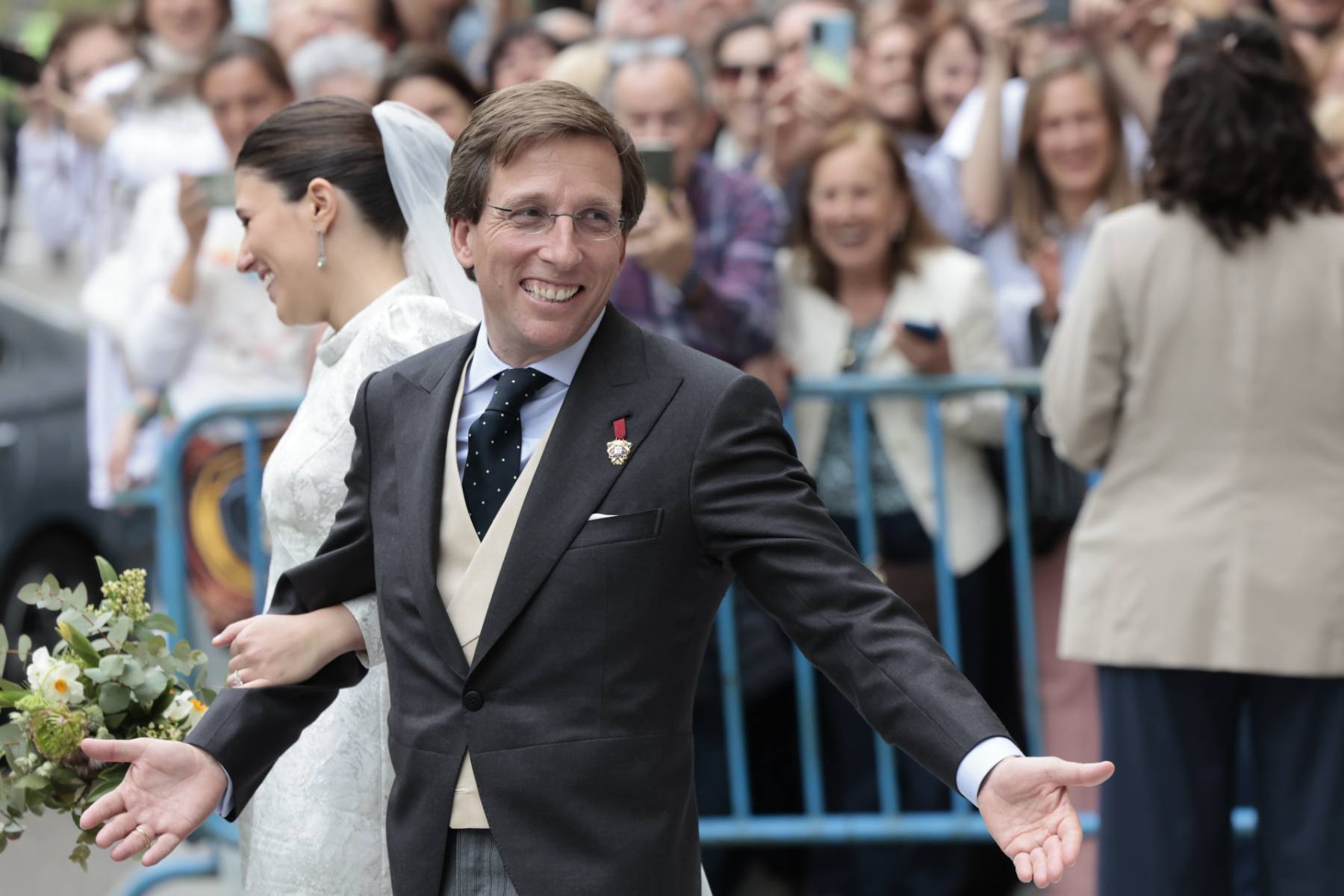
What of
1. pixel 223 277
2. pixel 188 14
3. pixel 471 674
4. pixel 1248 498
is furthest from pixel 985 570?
pixel 188 14

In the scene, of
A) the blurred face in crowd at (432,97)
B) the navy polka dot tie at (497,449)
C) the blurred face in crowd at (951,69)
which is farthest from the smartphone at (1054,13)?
the navy polka dot tie at (497,449)

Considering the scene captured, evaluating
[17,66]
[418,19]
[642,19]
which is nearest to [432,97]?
[642,19]

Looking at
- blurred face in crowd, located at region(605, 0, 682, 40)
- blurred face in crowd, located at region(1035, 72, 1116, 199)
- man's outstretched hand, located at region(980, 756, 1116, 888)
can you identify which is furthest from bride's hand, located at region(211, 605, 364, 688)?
blurred face in crowd, located at region(605, 0, 682, 40)

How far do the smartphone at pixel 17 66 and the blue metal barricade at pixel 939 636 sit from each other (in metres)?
4.67

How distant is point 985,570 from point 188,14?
385 cm

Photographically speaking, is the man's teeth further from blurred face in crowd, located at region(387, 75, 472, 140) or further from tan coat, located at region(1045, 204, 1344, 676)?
blurred face in crowd, located at region(387, 75, 472, 140)

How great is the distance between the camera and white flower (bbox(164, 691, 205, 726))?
3107mm

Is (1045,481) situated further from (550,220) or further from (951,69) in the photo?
(550,220)

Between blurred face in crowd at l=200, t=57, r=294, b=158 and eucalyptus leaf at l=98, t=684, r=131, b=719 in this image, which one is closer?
eucalyptus leaf at l=98, t=684, r=131, b=719

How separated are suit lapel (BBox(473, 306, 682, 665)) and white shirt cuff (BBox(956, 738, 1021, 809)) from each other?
24.2 inches

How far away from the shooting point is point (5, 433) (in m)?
7.77

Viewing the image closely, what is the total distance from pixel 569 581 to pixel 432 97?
3308 millimetres

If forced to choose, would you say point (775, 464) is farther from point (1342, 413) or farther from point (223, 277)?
point (223, 277)

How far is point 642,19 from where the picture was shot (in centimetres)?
701
